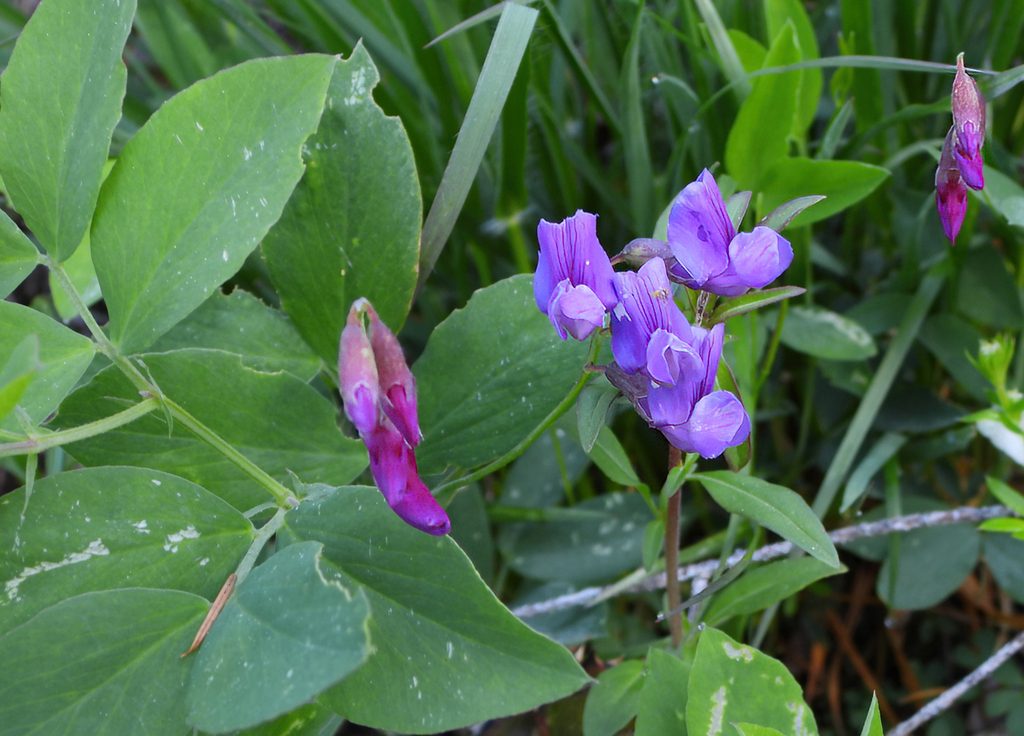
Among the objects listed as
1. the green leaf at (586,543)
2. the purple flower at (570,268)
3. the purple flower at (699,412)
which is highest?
the purple flower at (570,268)

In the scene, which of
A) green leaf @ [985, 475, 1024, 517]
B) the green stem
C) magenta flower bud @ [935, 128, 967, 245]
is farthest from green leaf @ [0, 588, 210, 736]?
green leaf @ [985, 475, 1024, 517]

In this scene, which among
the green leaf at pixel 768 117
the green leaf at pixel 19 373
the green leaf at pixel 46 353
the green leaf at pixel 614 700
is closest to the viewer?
the green leaf at pixel 19 373

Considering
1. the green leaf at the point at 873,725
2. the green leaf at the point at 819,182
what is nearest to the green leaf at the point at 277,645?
the green leaf at the point at 873,725

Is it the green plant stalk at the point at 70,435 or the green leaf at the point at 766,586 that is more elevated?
the green plant stalk at the point at 70,435

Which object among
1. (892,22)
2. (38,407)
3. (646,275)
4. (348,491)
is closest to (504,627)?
(348,491)

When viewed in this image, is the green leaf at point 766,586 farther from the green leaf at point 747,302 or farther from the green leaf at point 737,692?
the green leaf at point 747,302

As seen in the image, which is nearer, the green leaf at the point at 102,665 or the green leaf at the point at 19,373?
the green leaf at the point at 19,373
